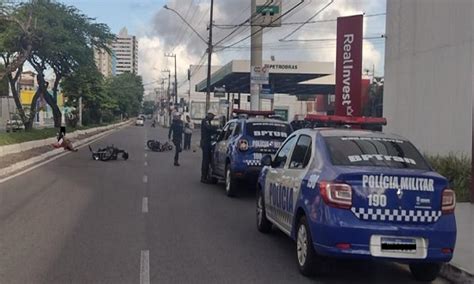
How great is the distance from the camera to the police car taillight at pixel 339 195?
6742 millimetres

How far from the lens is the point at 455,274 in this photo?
24.4ft

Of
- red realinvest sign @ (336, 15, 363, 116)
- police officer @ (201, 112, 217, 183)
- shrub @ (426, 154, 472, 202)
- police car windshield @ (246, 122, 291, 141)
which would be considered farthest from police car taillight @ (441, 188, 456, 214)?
red realinvest sign @ (336, 15, 363, 116)

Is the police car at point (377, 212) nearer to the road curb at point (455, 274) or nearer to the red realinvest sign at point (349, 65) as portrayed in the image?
the road curb at point (455, 274)

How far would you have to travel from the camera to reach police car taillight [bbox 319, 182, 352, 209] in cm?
674

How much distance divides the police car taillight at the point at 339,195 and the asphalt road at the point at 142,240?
3.31 ft

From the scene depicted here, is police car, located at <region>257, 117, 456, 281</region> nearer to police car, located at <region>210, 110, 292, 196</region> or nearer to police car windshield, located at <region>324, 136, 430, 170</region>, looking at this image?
police car windshield, located at <region>324, 136, 430, 170</region>

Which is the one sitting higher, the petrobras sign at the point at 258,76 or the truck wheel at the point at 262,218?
the petrobras sign at the point at 258,76

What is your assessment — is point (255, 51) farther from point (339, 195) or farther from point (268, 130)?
point (339, 195)

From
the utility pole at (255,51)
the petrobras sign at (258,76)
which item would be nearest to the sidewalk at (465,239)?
the petrobras sign at (258,76)

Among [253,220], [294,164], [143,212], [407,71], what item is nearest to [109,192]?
[143,212]

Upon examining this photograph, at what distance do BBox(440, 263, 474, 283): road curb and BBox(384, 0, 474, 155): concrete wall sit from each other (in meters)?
9.06

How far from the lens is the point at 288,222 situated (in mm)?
8258

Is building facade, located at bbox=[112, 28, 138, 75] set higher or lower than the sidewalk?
higher

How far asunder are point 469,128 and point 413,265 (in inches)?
384
